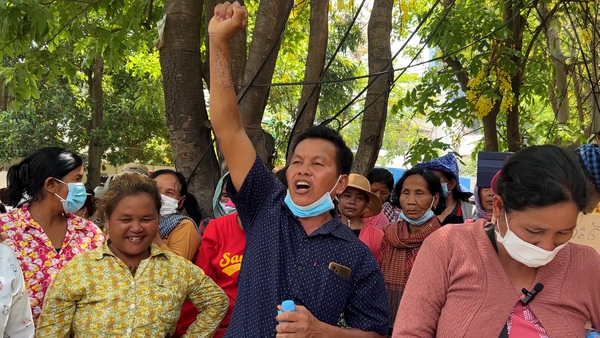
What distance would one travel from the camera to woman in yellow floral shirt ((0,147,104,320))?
3268 mm

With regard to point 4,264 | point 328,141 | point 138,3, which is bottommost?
point 4,264

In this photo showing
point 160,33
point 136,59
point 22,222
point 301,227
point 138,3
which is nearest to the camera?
point 301,227

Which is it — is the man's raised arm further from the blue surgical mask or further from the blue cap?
the blue surgical mask

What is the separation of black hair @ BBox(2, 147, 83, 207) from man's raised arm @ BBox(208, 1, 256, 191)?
1.40 meters

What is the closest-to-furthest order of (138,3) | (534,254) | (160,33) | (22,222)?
(534,254) → (22,222) → (160,33) → (138,3)

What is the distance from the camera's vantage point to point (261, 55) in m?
4.73

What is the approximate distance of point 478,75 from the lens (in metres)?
7.26

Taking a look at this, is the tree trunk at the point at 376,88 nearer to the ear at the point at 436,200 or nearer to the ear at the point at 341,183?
the ear at the point at 436,200

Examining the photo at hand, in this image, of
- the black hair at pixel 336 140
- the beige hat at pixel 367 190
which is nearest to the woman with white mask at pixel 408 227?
the beige hat at pixel 367 190

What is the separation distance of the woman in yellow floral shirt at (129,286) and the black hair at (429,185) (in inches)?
73.5

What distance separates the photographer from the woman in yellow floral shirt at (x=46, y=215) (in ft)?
10.7

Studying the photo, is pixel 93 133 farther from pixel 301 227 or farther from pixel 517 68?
pixel 301 227

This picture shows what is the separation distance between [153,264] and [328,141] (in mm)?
1075

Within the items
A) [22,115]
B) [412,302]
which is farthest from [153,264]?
[22,115]
